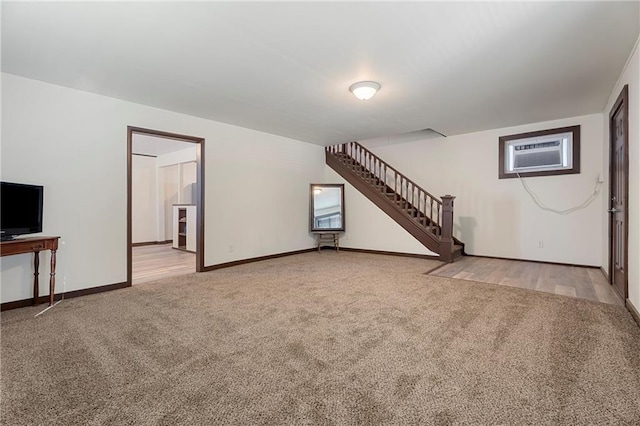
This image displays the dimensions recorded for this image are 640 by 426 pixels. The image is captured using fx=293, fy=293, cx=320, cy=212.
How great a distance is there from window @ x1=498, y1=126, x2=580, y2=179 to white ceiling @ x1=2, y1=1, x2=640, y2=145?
82 centimetres

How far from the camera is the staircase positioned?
543cm

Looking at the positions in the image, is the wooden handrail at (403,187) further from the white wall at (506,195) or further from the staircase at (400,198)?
the white wall at (506,195)

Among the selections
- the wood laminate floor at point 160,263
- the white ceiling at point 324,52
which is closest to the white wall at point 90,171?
the white ceiling at point 324,52

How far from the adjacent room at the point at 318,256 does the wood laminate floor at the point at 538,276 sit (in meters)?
0.06

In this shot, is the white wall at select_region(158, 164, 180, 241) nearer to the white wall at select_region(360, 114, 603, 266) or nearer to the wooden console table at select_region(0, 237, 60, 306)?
the wooden console table at select_region(0, 237, 60, 306)

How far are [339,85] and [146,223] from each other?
7.30 m

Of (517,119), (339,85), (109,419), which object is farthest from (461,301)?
(517,119)

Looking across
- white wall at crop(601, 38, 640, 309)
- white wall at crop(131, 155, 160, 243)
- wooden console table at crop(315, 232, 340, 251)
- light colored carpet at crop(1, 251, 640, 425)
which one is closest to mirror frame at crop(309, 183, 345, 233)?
wooden console table at crop(315, 232, 340, 251)

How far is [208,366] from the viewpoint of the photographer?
6.24 ft

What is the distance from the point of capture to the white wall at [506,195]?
480 cm

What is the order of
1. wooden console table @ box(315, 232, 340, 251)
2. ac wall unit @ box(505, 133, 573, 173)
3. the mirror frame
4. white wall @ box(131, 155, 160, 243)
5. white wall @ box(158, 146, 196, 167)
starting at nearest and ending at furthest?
ac wall unit @ box(505, 133, 573, 173)
the mirror frame
wooden console table @ box(315, 232, 340, 251)
white wall @ box(158, 146, 196, 167)
white wall @ box(131, 155, 160, 243)

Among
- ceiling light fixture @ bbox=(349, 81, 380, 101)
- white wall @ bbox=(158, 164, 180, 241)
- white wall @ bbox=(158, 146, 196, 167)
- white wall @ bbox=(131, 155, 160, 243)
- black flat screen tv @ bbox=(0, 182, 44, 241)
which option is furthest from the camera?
white wall @ bbox=(158, 164, 180, 241)

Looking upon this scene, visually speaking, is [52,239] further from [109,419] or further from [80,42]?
[109,419]

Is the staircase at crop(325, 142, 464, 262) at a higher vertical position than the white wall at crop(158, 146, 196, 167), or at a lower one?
lower
